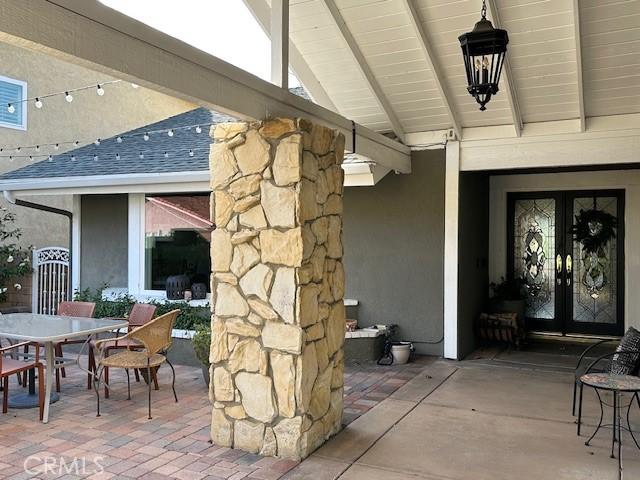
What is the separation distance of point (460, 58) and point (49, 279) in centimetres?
784

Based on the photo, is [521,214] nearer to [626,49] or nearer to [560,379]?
[560,379]

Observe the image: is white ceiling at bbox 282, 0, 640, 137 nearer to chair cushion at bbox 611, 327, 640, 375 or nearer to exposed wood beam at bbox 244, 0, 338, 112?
exposed wood beam at bbox 244, 0, 338, 112

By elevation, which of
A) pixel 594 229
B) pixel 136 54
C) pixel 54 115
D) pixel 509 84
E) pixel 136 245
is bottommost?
pixel 136 245

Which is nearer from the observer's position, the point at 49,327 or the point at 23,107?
the point at 49,327

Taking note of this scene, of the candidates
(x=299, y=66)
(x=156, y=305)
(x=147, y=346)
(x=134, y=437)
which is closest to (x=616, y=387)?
(x=134, y=437)

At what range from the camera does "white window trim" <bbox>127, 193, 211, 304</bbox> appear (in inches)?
347

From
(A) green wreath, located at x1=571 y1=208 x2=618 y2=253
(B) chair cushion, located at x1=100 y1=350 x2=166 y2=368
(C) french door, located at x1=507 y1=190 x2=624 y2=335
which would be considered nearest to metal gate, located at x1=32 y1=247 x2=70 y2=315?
(B) chair cushion, located at x1=100 y1=350 x2=166 y2=368

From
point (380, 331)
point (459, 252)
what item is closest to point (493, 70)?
point (459, 252)

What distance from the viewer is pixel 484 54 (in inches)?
152

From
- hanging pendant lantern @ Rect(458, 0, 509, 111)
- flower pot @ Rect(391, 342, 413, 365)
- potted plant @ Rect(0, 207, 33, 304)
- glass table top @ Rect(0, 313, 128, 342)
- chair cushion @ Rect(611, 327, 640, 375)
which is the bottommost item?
flower pot @ Rect(391, 342, 413, 365)

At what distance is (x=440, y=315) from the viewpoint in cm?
747

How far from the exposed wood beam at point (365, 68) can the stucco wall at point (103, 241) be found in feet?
14.9

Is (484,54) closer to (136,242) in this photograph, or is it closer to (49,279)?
(136,242)

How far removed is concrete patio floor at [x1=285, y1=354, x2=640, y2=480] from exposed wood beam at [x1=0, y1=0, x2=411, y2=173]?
8.48 ft
